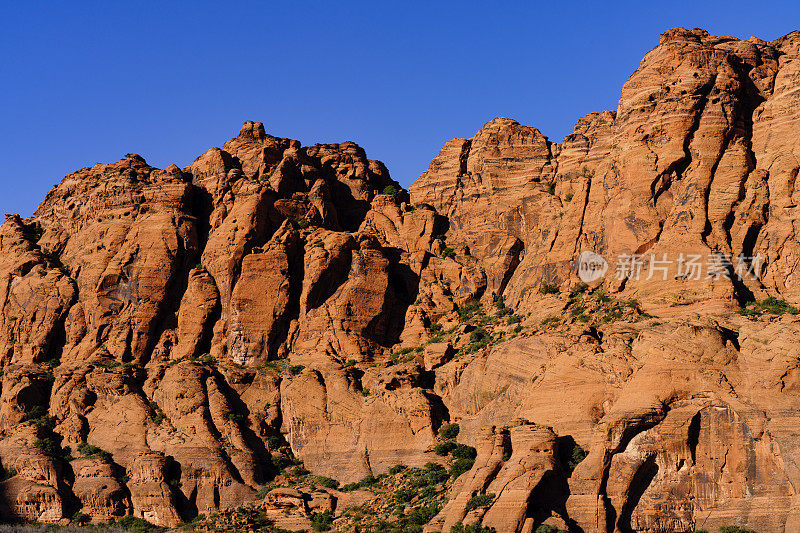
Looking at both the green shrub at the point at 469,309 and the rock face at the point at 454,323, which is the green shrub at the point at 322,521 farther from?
the green shrub at the point at 469,309

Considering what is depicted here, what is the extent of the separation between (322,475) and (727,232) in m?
41.2

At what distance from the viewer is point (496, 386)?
92.5 meters

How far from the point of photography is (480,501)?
3093 inches

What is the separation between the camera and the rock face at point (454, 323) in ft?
259

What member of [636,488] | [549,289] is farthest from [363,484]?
[549,289]

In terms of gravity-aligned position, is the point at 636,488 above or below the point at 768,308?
below

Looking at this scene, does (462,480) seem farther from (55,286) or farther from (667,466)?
(55,286)

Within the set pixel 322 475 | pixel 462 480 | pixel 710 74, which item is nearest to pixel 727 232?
pixel 710 74

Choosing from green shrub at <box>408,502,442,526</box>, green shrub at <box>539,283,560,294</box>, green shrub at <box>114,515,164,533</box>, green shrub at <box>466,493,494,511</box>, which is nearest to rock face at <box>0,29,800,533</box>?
green shrub at <box>466,493,494,511</box>

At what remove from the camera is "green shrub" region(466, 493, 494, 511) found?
78.2 metres

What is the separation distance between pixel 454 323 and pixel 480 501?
3252cm

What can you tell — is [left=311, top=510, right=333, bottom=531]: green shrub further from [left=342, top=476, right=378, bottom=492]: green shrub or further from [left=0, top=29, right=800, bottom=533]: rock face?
[left=342, top=476, right=378, bottom=492]: green shrub

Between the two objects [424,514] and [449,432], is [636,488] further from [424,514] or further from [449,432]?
[449,432]

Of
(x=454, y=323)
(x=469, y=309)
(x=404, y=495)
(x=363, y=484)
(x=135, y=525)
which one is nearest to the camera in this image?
(x=404, y=495)
